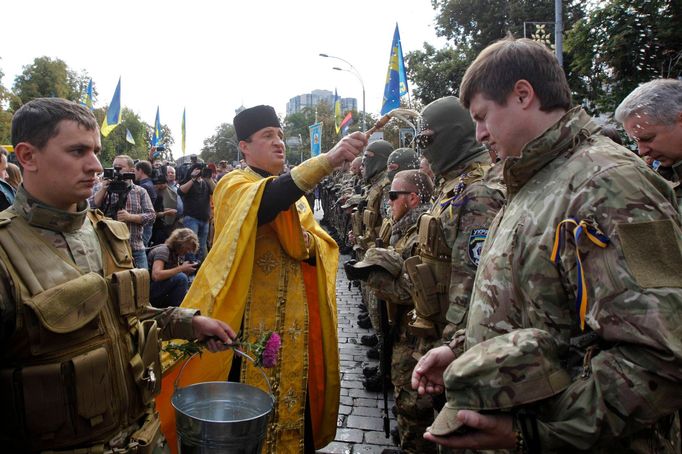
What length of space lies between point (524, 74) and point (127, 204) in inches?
270

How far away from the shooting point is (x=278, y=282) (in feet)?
12.1

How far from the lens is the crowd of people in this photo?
1371 mm

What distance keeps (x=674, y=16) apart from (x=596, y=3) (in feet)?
5.98

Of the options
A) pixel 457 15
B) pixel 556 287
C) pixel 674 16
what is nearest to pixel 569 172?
pixel 556 287

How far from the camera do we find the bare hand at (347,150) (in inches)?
129

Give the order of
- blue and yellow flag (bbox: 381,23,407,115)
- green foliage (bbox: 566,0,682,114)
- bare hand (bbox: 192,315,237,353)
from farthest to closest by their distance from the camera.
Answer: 1. blue and yellow flag (bbox: 381,23,407,115)
2. green foliage (bbox: 566,0,682,114)
3. bare hand (bbox: 192,315,237,353)

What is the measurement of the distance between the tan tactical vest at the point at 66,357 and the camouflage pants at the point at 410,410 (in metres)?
2.15

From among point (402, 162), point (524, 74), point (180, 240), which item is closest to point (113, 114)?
point (180, 240)

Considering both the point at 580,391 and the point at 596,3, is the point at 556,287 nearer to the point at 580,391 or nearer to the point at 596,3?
the point at 580,391

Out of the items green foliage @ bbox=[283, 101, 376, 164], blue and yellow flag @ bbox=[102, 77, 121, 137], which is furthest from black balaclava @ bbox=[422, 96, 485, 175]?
green foliage @ bbox=[283, 101, 376, 164]

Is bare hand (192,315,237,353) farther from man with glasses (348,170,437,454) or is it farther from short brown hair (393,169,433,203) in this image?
short brown hair (393,169,433,203)

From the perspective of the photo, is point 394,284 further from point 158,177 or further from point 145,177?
point 158,177

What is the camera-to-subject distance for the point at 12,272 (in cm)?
183

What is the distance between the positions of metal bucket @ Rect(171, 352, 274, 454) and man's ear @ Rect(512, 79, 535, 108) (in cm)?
163
